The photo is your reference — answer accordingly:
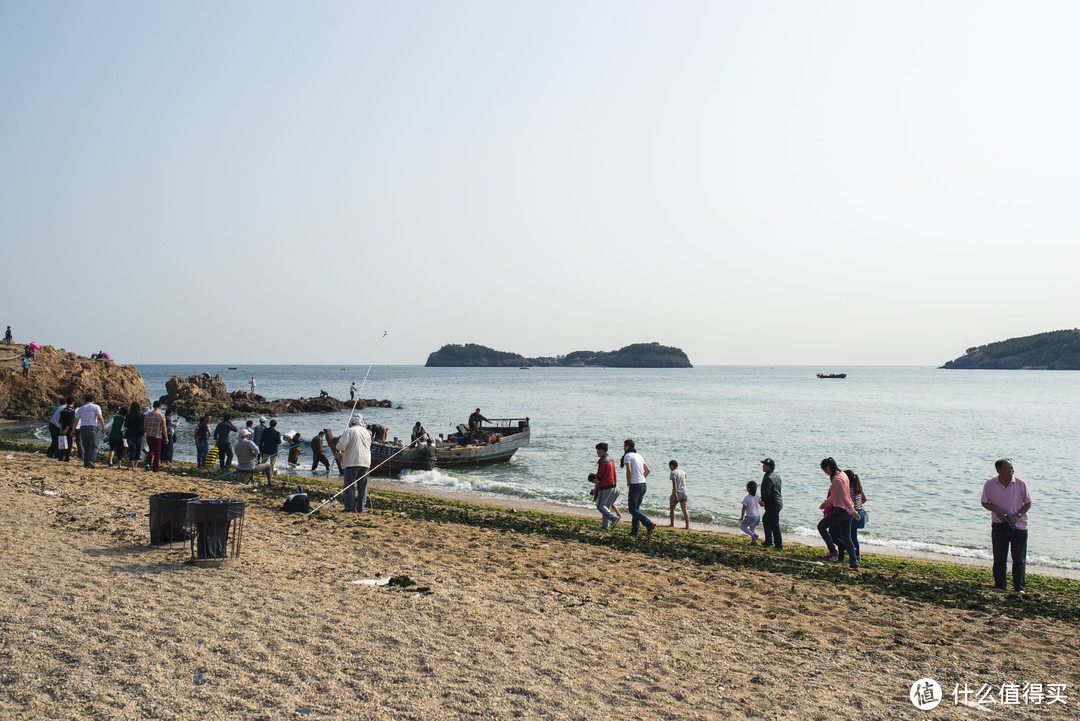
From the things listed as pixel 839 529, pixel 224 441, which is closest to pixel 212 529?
pixel 839 529

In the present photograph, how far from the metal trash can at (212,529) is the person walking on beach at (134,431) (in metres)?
9.69

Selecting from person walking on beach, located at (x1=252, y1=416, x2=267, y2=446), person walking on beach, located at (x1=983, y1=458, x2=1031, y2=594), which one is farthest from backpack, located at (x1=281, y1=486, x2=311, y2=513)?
person walking on beach, located at (x1=983, y1=458, x2=1031, y2=594)

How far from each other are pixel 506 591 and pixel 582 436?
34.6m

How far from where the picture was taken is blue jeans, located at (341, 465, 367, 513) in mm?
12430

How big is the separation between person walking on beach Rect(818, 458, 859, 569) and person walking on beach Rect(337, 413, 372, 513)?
8.33m

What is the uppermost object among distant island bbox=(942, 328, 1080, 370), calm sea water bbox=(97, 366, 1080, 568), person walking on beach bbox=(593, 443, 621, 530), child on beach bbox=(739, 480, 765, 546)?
distant island bbox=(942, 328, 1080, 370)

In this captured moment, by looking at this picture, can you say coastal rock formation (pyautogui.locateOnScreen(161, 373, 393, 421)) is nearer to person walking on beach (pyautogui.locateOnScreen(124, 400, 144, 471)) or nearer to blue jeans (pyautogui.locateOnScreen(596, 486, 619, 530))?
person walking on beach (pyautogui.locateOnScreen(124, 400, 144, 471))

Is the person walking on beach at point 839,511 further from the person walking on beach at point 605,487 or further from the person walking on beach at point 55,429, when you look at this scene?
the person walking on beach at point 55,429

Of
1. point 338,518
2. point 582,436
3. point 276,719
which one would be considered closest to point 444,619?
point 276,719

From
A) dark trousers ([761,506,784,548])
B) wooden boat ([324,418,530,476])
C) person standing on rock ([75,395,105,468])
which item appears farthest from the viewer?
wooden boat ([324,418,530,476])

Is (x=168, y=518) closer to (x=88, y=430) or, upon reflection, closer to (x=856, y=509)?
(x=88, y=430)

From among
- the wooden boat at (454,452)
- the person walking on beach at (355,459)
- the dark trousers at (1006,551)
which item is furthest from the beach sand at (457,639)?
the wooden boat at (454,452)

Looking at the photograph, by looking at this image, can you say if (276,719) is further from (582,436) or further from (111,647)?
(582,436)

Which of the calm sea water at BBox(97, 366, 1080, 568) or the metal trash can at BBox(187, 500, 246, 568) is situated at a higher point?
the metal trash can at BBox(187, 500, 246, 568)
